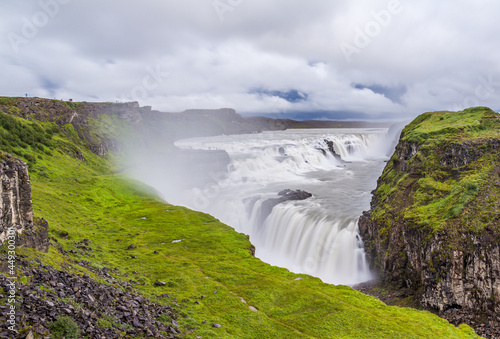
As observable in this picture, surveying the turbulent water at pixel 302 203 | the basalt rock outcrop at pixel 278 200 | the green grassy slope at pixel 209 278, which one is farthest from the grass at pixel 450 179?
the basalt rock outcrop at pixel 278 200

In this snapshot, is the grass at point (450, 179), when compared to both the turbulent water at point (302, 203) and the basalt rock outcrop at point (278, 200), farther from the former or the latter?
the basalt rock outcrop at point (278, 200)

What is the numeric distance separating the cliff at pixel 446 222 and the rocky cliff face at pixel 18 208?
104 ft

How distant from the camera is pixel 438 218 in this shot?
100 ft

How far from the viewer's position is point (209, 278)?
25.8 metres

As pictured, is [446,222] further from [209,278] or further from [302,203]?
[302,203]

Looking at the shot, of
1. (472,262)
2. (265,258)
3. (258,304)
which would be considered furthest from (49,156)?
(472,262)

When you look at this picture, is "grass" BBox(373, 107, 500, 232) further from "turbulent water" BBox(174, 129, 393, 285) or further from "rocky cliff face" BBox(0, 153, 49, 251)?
"rocky cliff face" BBox(0, 153, 49, 251)

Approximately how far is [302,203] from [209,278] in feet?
115

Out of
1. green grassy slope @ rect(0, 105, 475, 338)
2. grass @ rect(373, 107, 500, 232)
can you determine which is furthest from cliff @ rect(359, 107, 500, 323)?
green grassy slope @ rect(0, 105, 475, 338)

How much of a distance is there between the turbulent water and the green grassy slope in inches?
450

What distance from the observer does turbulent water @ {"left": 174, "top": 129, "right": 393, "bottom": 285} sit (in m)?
41.3

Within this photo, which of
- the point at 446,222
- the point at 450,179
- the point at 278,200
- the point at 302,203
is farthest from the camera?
the point at 278,200

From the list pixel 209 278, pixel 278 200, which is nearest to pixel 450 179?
pixel 278 200

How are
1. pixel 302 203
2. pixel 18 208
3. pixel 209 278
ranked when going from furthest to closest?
pixel 302 203
pixel 209 278
pixel 18 208
